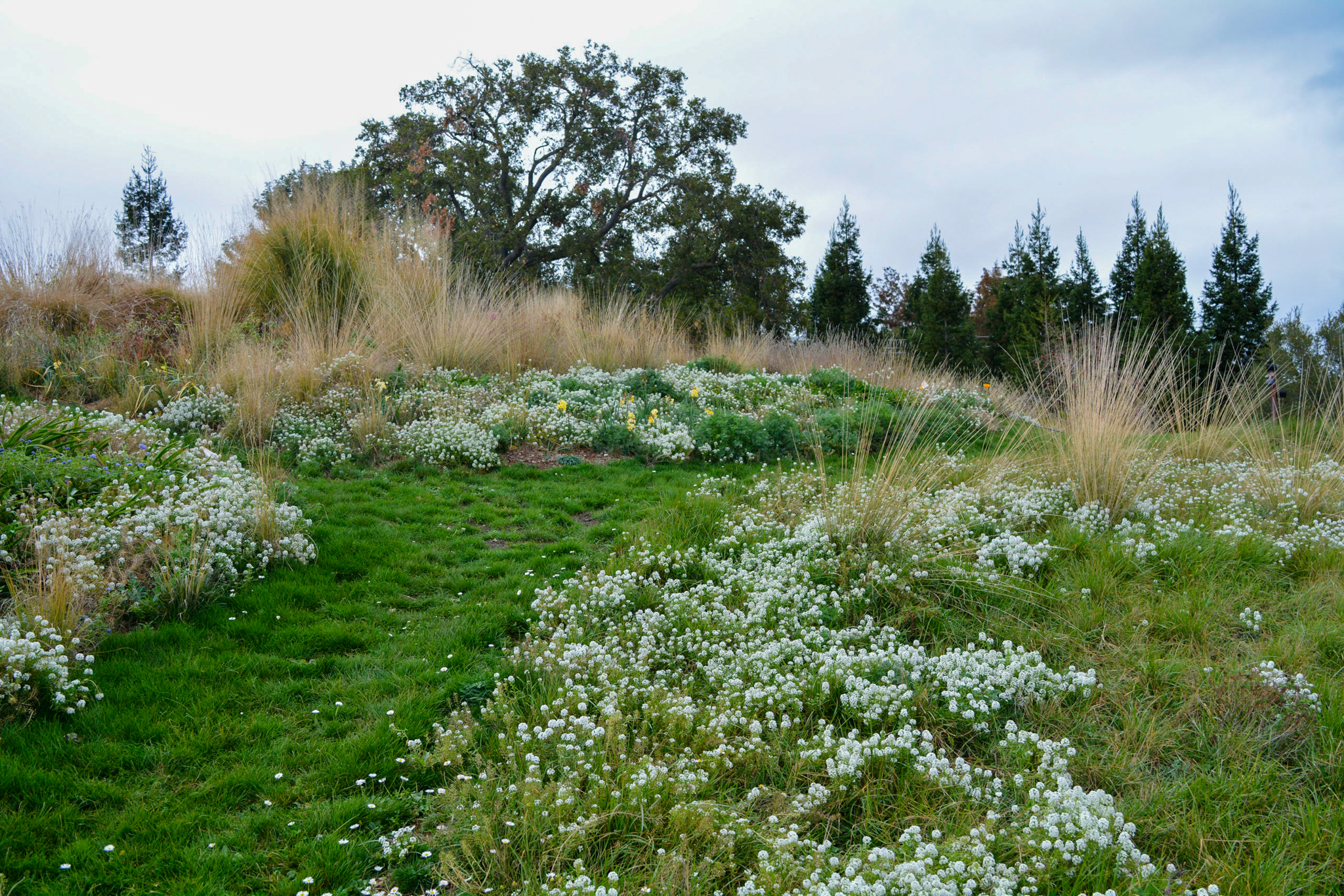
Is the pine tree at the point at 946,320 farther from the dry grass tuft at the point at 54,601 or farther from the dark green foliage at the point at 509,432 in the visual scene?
the dry grass tuft at the point at 54,601

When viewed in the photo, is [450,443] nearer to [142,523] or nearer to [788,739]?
[142,523]

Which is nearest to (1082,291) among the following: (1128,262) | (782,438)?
(1128,262)

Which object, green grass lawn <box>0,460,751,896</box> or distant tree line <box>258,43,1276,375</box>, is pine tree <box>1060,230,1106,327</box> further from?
green grass lawn <box>0,460,751,896</box>

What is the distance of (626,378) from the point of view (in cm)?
905

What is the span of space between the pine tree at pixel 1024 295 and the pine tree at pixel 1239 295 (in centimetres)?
326

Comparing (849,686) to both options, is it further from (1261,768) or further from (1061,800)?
(1261,768)

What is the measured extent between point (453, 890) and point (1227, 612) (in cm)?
364

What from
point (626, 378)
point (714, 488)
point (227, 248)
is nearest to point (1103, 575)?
point (714, 488)

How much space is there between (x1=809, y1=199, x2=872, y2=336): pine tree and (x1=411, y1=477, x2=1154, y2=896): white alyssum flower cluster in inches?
681

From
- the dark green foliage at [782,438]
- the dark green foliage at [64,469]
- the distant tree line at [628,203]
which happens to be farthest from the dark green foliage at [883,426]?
the distant tree line at [628,203]

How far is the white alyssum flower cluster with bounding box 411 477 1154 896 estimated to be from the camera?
237 centimetres

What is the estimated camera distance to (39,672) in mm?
3125

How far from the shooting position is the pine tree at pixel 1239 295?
17250mm

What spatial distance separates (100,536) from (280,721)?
66.7 inches
